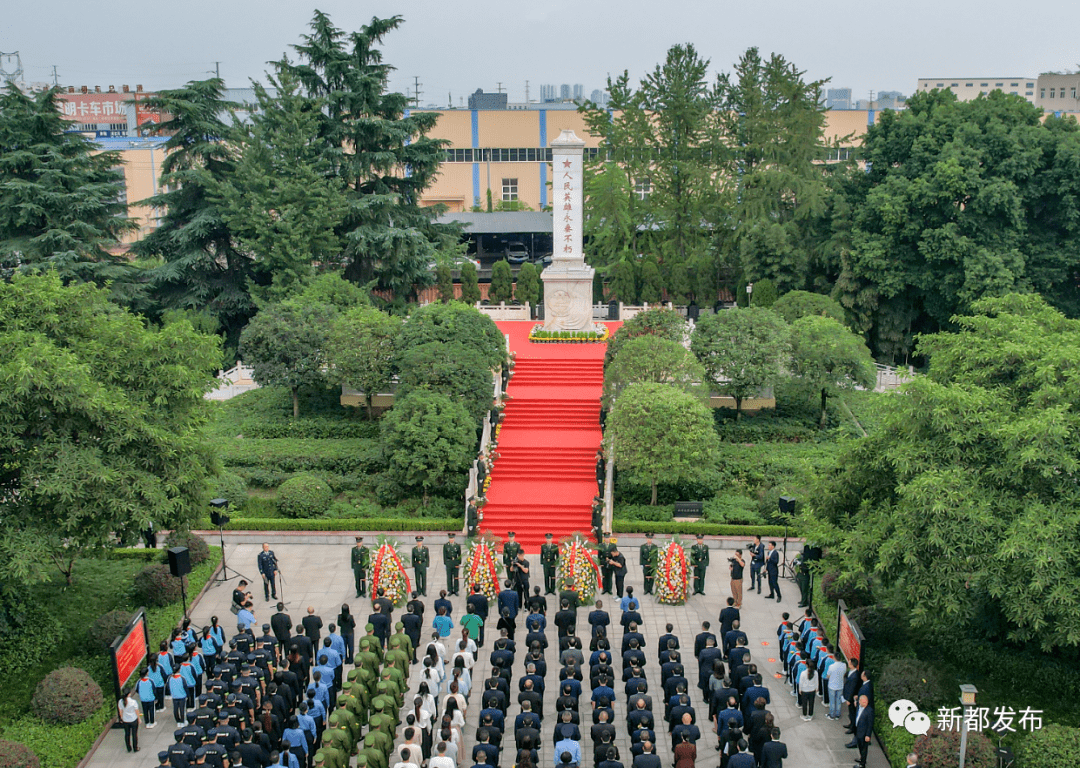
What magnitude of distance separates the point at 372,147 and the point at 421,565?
67.2 ft

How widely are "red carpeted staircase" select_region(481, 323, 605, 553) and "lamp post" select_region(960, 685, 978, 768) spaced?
1081 centimetres

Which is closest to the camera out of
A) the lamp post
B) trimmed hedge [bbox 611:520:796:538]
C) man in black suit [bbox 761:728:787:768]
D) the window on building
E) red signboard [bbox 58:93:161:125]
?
the lamp post

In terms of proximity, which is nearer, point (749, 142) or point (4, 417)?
point (4, 417)

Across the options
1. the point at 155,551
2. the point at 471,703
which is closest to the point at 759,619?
the point at 471,703

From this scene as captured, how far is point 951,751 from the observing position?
12375 mm

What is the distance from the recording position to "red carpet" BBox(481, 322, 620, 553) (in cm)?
2258

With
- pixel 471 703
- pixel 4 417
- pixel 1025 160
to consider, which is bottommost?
pixel 471 703

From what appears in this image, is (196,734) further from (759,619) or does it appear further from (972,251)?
(972,251)

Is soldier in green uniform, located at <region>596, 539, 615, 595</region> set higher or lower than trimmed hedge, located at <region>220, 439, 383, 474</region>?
lower

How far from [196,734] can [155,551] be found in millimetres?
9339

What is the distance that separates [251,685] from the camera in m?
13.7

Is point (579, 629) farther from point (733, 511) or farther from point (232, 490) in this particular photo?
point (232, 490)

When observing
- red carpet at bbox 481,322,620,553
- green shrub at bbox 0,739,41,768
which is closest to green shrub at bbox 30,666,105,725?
green shrub at bbox 0,739,41,768

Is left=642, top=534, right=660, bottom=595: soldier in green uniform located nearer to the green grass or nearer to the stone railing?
the green grass
